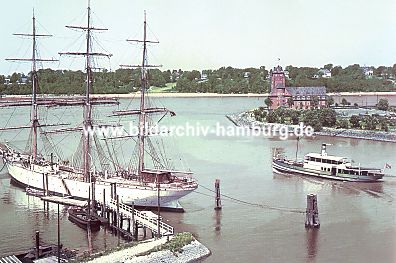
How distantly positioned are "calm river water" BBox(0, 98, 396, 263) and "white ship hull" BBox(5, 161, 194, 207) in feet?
0.86

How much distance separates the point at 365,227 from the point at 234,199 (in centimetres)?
198

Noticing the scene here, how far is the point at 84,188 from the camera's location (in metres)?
8.55

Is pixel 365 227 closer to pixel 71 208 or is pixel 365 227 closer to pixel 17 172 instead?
pixel 71 208

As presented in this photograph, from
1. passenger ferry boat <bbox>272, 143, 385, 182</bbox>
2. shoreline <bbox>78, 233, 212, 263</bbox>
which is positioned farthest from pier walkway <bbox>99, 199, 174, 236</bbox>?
passenger ferry boat <bbox>272, 143, 385, 182</bbox>

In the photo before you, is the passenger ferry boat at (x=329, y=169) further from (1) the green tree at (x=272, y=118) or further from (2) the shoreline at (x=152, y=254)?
(1) the green tree at (x=272, y=118)

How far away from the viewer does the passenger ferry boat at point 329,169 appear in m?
9.80

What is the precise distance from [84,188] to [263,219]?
2.72 m

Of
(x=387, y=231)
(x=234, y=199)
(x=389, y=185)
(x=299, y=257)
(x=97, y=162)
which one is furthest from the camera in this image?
(x=97, y=162)

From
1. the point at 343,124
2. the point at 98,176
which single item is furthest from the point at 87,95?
the point at 343,124

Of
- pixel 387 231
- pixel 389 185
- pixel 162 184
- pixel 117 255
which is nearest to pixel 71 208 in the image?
pixel 162 184

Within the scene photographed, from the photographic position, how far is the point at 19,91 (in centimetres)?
2203

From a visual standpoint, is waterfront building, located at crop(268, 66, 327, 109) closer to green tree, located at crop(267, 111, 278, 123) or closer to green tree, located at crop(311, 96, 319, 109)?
green tree, located at crop(311, 96, 319, 109)

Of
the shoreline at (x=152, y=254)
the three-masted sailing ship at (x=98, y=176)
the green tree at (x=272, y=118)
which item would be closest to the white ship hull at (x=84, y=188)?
the three-masted sailing ship at (x=98, y=176)

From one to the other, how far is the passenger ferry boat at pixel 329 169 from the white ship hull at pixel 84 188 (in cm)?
306
